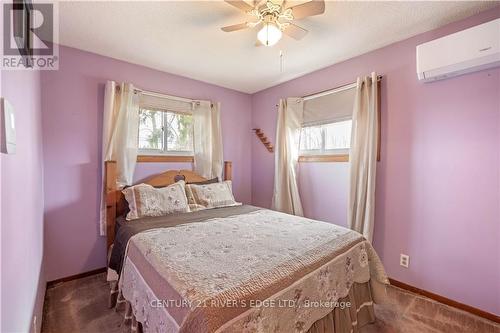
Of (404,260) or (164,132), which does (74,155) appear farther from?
(404,260)

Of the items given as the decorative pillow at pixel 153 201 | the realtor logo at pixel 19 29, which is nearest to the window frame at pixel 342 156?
the decorative pillow at pixel 153 201

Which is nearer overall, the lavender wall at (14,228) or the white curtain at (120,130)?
the lavender wall at (14,228)

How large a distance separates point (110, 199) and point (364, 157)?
2665 millimetres

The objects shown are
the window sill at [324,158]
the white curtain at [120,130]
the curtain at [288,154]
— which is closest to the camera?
the white curtain at [120,130]

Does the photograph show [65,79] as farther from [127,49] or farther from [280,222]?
[280,222]

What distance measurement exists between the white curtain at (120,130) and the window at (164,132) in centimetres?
18

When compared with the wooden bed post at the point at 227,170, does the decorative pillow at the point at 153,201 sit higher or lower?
lower

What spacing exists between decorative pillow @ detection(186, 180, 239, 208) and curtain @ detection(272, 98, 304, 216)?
0.71 meters

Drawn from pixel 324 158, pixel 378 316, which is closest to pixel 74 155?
pixel 324 158

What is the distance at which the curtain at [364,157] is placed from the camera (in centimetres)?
226

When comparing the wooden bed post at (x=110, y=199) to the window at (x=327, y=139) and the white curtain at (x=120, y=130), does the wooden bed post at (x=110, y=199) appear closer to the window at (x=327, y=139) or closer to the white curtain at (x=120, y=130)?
the white curtain at (x=120, y=130)

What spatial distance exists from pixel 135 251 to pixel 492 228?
2.67m

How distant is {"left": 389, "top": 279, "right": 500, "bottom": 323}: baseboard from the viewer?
1.74m

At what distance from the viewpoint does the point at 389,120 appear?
89.4 inches
